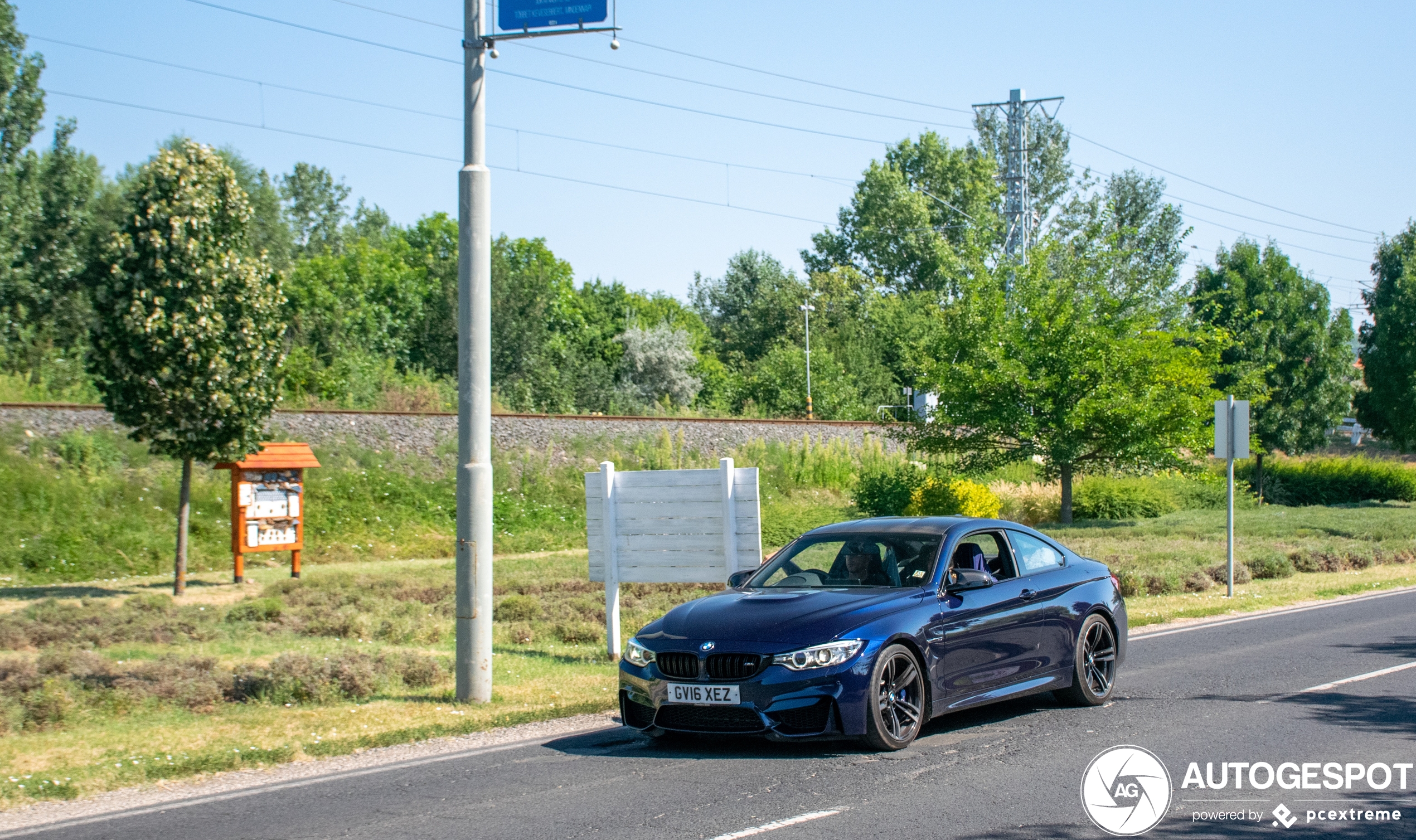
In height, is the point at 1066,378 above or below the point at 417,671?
above

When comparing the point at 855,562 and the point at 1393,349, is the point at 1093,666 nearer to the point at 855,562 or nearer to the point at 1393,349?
the point at 855,562

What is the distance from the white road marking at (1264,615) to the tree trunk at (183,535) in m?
13.4

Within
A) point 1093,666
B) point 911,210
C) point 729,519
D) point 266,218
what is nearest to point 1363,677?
point 1093,666

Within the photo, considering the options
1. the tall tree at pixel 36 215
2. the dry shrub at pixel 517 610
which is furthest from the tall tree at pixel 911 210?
the dry shrub at pixel 517 610

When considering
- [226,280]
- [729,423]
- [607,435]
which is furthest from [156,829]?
[729,423]

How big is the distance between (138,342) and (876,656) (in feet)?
48.1

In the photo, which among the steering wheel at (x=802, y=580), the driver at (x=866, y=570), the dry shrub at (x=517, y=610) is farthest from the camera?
the dry shrub at (x=517, y=610)

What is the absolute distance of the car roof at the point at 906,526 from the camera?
366 inches

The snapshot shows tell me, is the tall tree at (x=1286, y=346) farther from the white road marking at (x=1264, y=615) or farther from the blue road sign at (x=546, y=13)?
the blue road sign at (x=546, y=13)

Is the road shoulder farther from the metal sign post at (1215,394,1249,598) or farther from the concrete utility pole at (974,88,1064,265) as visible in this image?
the concrete utility pole at (974,88,1064,265)

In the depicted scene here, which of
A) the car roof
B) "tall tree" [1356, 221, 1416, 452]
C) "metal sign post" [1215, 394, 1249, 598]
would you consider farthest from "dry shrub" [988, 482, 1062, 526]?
the car roof

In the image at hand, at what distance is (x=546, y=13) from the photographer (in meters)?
10.2

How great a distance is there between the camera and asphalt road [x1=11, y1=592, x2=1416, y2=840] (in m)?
6.27

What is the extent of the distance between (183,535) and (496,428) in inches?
487
